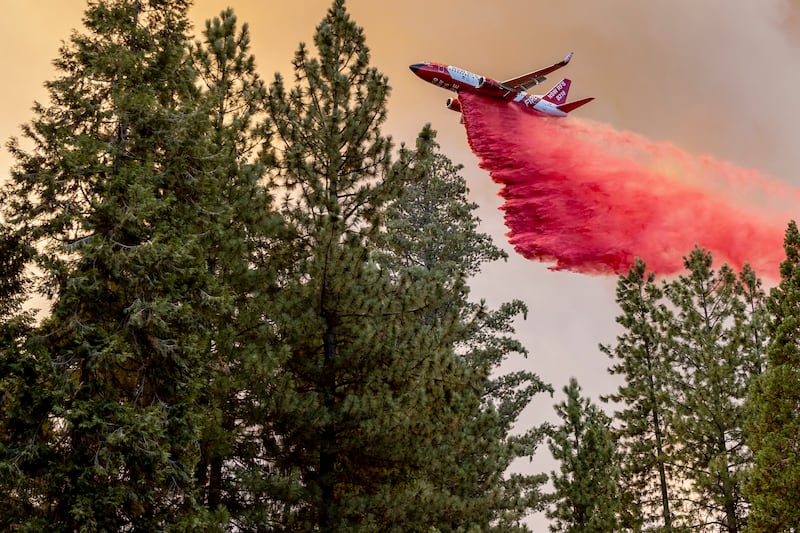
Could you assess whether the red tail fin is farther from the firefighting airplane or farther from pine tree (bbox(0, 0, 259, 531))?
pine tree (bbox(0, 0, 259, 531))

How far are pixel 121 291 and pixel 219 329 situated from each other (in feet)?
6.55

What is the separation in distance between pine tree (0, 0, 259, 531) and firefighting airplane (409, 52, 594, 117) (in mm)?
22873

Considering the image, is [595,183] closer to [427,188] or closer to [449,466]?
[427,188]

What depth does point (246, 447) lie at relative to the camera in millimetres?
Result: 13906

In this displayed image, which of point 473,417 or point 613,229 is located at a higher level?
point 613,229

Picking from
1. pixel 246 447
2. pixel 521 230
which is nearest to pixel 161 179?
pixel 246 447

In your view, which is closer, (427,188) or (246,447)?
(246,447)

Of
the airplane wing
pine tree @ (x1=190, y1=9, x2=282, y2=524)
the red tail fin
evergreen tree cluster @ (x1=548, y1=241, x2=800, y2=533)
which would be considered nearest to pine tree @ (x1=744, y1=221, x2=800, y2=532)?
evergreen tree cluster @ (x1=548, y1=241, x2=800, y2=533)

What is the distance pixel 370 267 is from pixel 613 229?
907 inches

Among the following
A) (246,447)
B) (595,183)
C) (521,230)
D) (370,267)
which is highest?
(595,183)

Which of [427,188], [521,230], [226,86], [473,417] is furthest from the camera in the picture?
[521,230]

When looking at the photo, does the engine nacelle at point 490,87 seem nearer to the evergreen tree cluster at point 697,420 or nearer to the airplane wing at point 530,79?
the airplane wing at point 530,79

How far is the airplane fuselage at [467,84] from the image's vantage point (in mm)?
37281

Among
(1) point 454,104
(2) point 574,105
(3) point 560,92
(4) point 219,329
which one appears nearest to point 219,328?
(4) point 219,329
